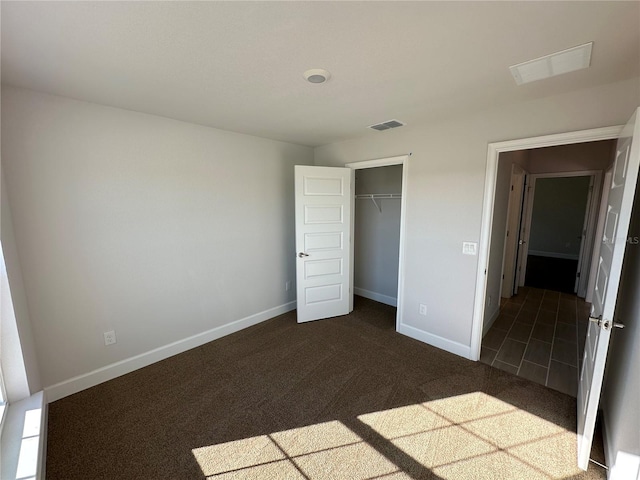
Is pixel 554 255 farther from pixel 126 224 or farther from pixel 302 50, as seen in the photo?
→ pixel 126 224

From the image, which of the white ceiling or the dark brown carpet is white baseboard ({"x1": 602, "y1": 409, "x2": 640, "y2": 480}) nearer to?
the dark brown carpet

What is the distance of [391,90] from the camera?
2.01m

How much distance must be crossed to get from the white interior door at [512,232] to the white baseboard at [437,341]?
1.88 meters

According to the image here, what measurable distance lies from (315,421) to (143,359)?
5.89ft

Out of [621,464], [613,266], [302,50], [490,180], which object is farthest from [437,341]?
[302,50]

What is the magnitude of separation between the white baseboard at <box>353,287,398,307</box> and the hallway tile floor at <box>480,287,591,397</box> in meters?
1.31

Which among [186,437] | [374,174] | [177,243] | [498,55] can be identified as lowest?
[186,437]

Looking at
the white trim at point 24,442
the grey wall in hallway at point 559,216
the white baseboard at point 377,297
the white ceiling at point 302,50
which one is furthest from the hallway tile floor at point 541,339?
the grey wall in hallway at point 559,216

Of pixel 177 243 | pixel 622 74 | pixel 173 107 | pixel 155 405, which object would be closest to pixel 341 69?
pixel 173 107

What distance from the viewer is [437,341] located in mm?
3027

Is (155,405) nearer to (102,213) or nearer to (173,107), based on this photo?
(102,213)

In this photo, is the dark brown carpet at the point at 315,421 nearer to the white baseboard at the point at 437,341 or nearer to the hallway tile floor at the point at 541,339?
the white baseboard at the point at 437,341

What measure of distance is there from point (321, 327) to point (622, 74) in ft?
11.1

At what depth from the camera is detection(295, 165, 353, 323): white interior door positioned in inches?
137
